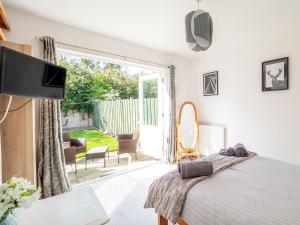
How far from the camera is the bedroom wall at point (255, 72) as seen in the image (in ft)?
7.64

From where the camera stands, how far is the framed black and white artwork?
3861 millimetres

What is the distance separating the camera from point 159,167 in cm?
367

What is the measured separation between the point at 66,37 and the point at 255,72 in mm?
3138

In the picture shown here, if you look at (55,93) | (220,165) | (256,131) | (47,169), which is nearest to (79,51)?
→ (55,93)

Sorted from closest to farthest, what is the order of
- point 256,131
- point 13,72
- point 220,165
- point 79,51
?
point 13,72
point 220,165
point 79,51
point 256,131

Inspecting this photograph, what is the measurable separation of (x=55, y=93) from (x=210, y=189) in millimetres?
1591

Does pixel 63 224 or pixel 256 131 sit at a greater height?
pixel 256 131

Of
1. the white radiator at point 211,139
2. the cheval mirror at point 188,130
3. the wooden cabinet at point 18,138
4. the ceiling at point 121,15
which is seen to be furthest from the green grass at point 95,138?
the ceiling at point 121,15

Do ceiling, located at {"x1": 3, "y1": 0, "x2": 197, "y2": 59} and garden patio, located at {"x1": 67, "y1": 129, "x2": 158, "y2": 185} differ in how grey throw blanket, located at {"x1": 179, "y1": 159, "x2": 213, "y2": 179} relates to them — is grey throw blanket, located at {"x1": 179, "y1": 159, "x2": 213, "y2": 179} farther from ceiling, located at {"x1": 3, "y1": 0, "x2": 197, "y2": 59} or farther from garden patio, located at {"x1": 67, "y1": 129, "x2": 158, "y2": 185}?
garden patio, located at {"x1": 67, "y1": 129, "x2": 158, "y2": 185}

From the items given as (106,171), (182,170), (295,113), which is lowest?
(106,171)

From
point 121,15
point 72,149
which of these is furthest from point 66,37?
point 72,149

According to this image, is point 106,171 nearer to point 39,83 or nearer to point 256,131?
point 39,83

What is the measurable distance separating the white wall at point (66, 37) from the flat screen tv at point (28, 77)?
105cm

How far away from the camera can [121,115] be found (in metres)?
5.88
